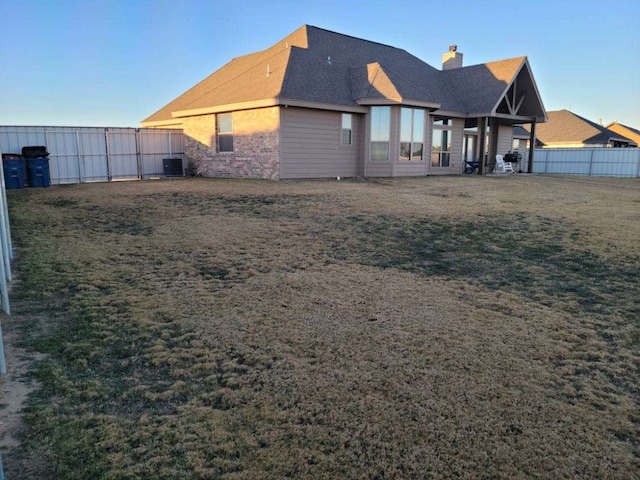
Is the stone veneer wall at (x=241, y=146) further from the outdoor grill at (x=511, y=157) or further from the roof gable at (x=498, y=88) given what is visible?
the outdoor grill at (x=511, y=157)

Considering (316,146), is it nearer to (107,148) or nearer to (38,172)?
(107,148)

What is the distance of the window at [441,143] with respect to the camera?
71.5 ft

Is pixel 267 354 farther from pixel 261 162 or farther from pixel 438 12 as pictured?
pixel 438 12

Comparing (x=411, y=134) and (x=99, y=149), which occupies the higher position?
(x=411, y=134)

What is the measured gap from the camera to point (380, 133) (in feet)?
61.1

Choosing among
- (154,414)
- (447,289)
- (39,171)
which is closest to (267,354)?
(154,414)

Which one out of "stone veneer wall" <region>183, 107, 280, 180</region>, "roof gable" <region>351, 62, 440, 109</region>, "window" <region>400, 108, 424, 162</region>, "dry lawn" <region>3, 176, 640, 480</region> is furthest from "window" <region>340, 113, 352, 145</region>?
"dry lawn" <region>3, 176, 640, 480</region>

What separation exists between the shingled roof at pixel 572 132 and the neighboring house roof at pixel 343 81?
18.0 meters

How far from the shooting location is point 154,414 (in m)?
2.67

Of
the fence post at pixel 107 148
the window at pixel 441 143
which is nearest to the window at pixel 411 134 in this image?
the window at pixel 441 143

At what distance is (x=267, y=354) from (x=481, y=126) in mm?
22921

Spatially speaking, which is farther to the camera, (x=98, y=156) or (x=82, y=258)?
(x=98, y=156)

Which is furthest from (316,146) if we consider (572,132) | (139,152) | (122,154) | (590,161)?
(572,132)

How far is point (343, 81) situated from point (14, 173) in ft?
41.6
